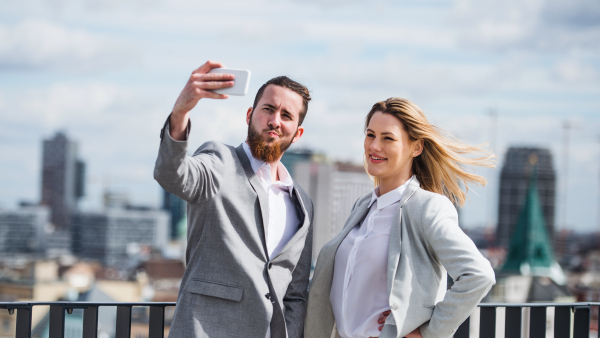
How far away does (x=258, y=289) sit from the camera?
300 cm

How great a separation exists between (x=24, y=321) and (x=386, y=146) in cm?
232

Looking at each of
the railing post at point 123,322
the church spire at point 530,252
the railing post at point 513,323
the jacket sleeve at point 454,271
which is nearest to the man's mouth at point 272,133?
the jacket sleeve at point 454,271

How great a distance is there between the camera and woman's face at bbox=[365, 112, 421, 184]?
3.19m

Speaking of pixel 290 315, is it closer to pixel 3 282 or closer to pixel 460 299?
pixel 460 299

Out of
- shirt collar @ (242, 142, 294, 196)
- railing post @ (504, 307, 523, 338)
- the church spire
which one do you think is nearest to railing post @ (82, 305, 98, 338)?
shirt collar @ (242, 142, 294, 196)

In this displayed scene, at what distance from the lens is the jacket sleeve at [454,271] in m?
2.79

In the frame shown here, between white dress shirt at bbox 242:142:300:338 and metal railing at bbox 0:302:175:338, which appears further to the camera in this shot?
metal railing at bbox 0:302:175:338

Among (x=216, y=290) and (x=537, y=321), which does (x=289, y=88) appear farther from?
(x=537, y=321)

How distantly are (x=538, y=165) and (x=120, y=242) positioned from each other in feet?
315

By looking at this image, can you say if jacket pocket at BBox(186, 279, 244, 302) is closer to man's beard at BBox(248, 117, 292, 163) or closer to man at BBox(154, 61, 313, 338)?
man at BBox(154, 61, 313, 338)

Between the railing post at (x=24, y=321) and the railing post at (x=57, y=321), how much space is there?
0.12m

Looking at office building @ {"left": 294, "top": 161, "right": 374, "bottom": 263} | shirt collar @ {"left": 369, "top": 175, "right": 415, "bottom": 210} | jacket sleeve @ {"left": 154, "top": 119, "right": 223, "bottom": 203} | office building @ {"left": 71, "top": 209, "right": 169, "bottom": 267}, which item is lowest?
office building @ {"left": 71, "top": 209, "right": 169, "bottom": 267}

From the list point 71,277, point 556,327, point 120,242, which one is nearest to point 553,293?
point 71,277

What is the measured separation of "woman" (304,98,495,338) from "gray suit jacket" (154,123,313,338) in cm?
32
